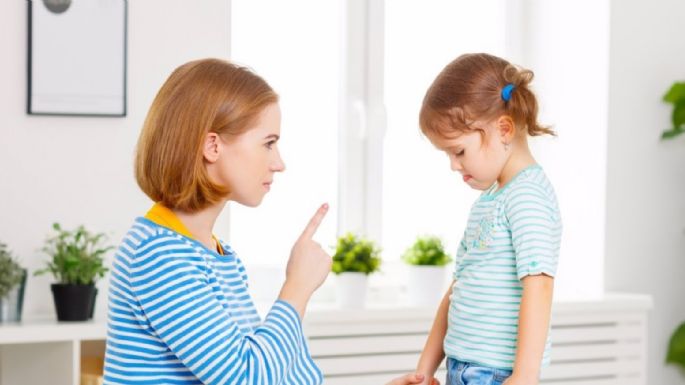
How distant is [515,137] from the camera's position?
6.12 feet

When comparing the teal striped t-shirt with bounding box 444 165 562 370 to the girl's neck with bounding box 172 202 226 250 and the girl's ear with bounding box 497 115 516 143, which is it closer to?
the girl's ear with bounding box 497 115 516 143

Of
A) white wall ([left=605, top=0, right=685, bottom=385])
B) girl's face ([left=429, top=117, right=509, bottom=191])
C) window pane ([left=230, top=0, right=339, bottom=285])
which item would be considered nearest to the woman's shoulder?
girl's face ([left=429, top=117, right=509, bottom=191])

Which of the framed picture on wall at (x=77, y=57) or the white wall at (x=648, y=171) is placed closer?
the framed picture on wall at (x=77, y=57)

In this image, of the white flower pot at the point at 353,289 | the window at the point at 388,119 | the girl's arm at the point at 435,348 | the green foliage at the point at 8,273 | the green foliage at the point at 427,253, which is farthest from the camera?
the window at the point at 388,119

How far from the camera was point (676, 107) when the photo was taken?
3268 millimetres

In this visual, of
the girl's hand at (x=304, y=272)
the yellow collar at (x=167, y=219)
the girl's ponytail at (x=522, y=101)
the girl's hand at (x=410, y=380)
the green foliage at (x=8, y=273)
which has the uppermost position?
the girl's ponytail at (x=522, y=101)

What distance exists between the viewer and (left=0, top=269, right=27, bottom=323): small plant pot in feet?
7.91

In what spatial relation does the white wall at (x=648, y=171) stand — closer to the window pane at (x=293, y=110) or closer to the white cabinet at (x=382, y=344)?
the white cabinet at (x=382, y=344)

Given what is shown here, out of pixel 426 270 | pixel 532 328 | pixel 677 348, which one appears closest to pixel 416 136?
pixel 426 270

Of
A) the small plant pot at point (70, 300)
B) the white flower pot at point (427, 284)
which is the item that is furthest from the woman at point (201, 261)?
the white flower pot at point (427, 284)

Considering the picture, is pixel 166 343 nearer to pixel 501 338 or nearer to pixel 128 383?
pixel 128 383

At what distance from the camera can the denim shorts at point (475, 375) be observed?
1.81 m

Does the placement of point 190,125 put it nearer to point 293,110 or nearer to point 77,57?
point 77,57

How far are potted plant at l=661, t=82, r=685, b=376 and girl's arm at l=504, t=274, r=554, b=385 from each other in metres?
1.65
